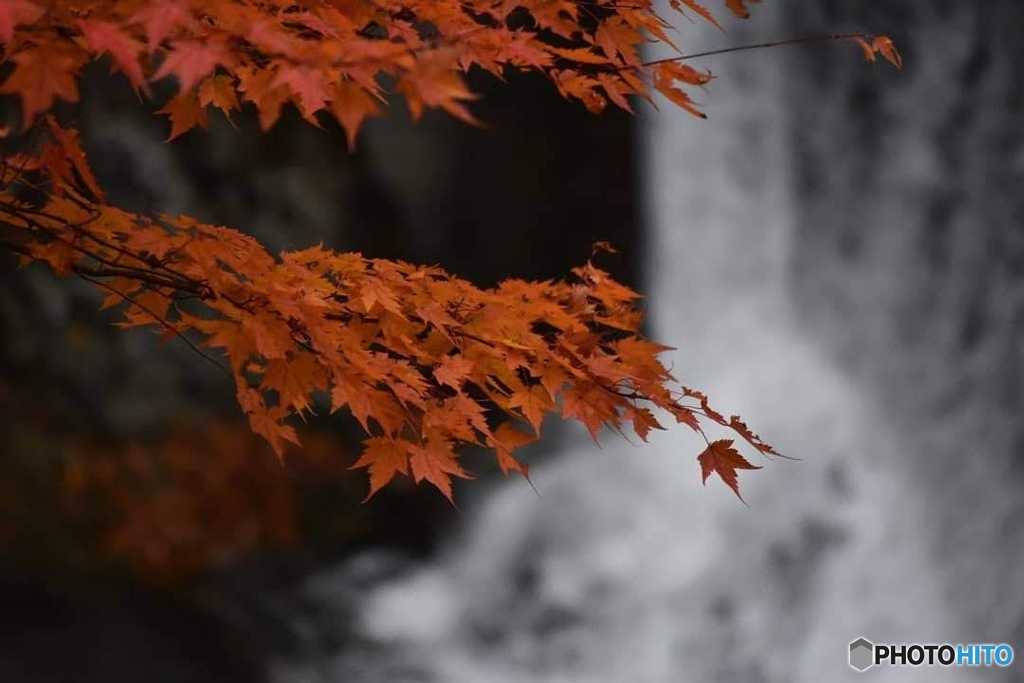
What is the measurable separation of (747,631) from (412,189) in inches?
116

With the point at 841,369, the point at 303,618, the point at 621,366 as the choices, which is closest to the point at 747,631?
the point at 841,369

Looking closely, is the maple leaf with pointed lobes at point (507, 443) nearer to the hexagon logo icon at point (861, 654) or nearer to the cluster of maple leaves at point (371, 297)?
the cluster of maple leaves at point (371, 297)

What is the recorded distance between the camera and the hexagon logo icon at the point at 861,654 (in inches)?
211

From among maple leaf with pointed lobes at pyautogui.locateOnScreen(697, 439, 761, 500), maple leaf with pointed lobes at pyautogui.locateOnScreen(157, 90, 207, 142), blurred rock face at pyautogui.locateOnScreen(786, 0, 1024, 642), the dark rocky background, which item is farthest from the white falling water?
maple leaf with pointed lobes at pyautogui.locateOnScreen(157, 90, 207, 142)

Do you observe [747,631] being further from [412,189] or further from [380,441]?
[380,441]

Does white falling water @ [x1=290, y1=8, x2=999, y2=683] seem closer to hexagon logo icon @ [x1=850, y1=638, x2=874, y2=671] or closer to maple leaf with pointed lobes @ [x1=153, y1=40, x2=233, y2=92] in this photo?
hexagon logo icon @ [x1=850, y1=638, x2=874, y2=671]

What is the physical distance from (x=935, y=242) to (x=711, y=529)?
2229 millimetres

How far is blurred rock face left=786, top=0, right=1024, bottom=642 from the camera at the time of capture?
609 centimetres

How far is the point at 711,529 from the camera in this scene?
18.8 feet

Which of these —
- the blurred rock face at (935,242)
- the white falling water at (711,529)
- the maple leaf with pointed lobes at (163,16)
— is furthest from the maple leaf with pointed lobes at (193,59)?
the blurred rock face at (935,242)

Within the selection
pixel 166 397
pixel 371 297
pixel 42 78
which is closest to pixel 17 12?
pixel 42 78

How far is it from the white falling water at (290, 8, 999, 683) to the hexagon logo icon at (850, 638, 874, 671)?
4 cm

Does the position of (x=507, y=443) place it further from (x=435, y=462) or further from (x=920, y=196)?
(x=920, y=196)

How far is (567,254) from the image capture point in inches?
255
